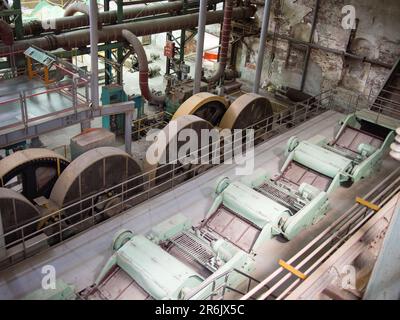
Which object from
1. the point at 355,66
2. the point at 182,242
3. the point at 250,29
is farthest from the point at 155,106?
the point at 182,242

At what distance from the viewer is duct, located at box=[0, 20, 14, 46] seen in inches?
510

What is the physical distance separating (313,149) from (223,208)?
10.9 feet

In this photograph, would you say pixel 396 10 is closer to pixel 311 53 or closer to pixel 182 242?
pixel 311 53

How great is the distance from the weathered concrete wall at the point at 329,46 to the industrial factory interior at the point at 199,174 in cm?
7

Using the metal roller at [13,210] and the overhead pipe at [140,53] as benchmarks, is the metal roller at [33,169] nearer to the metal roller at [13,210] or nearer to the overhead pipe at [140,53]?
the metal roller at [13,210]

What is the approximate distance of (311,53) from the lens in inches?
779

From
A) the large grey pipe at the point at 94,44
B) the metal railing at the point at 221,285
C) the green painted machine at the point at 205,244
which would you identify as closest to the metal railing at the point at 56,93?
the large grey pipe at the point at 94,44

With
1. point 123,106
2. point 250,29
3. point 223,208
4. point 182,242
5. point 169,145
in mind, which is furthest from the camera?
point 250,29

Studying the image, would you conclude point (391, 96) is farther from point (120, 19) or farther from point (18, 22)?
point (18, 22)

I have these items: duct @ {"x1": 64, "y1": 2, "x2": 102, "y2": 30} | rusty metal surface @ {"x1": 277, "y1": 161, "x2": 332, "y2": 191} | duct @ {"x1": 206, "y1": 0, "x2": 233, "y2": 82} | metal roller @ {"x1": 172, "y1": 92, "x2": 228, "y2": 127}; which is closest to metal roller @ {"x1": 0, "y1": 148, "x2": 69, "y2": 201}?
metal roller @ {"x1": 172, "y1": 92, "x2": 228, "y2": 127}

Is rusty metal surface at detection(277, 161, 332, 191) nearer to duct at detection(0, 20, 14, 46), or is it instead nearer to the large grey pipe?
the large grey pipe

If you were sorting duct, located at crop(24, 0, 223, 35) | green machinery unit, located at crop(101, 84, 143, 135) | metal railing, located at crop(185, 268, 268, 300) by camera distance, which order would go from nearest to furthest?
metal railing, located at crop(185, 268, 268, 300), duct, located at crop(24, 0, 223, 35), green machinery unit, located at crop(101, 84, 143, 135)

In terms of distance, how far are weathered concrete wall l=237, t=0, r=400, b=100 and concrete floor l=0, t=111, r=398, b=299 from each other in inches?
271

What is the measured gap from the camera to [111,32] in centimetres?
1580
